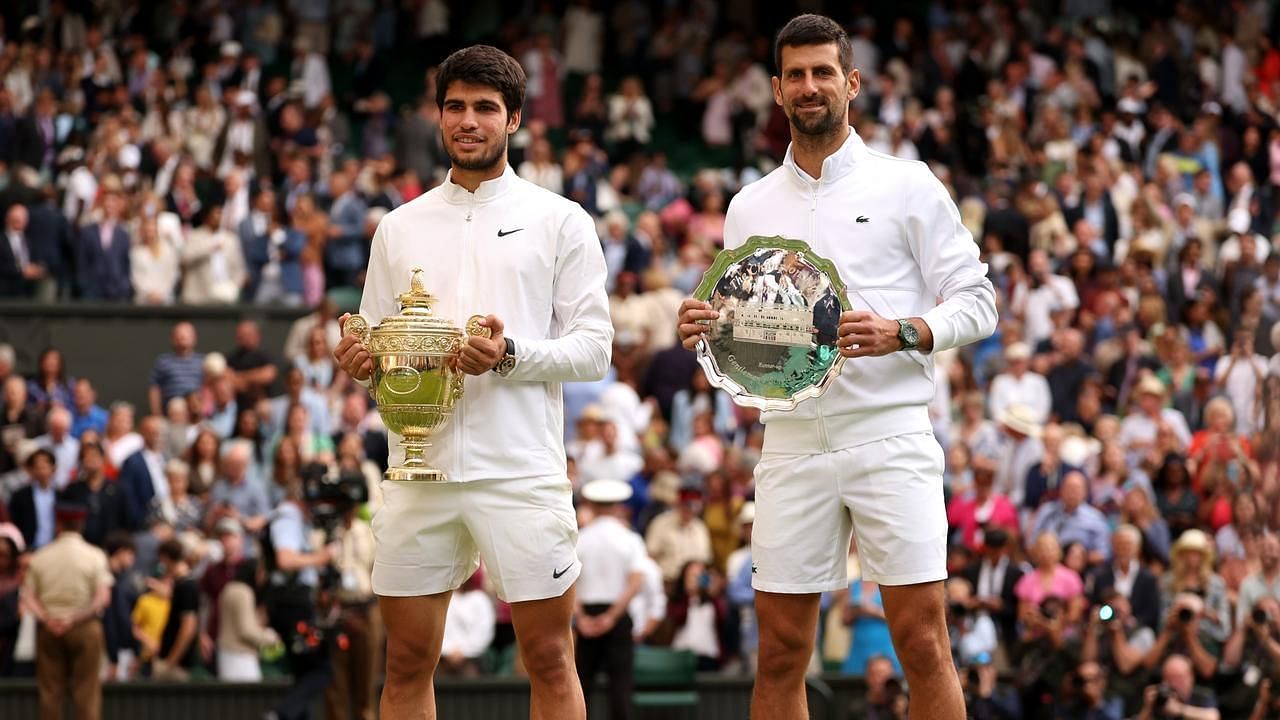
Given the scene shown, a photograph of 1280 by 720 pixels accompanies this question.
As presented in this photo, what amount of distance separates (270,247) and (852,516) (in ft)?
45.2

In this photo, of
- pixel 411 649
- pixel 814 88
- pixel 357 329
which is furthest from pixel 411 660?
pixel 814 88

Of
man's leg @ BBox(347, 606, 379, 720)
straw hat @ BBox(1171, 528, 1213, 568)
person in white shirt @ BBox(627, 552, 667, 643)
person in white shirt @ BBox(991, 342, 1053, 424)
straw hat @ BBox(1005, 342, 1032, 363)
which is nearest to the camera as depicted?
man's leg @ BBox(347, 606, 379, 720)

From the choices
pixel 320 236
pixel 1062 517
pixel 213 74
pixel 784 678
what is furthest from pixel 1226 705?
pixel 213 74

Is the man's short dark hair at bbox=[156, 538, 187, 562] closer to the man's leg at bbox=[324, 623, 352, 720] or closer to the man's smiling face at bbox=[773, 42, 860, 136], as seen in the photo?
the man's leg at bbox=[324, 623, 352, 720]

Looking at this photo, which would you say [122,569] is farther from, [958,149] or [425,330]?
[958,149]

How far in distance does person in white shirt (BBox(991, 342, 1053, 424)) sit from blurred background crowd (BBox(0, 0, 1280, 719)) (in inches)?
0.9

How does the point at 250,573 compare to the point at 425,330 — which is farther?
the point at 250,573

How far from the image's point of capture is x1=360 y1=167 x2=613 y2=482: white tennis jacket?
6.27m

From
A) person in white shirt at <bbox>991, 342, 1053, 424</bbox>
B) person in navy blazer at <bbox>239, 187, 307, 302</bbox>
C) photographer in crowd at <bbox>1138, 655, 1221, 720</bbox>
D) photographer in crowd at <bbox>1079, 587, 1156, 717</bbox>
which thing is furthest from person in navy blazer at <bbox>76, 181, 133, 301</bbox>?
photographer in crowd at <bbox>1138, 655, 1221, 720</bbox>

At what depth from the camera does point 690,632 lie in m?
14.4

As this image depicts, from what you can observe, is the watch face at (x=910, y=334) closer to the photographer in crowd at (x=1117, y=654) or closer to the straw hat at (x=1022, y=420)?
the photographer in crowd at (x=1117, y=654)

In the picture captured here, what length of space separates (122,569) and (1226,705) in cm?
693

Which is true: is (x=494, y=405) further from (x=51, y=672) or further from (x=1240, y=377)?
(x=1240, y=377)

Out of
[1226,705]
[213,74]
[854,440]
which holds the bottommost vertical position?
[1226,705]
